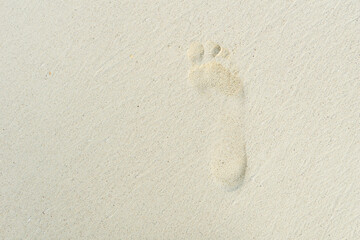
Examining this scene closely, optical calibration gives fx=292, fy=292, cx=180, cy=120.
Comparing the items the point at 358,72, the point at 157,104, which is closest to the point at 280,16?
the point at 358,72

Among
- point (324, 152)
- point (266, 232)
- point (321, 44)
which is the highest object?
point (321, 44)

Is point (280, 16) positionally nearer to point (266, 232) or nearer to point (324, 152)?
point (324, 152)

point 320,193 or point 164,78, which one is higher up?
point 164,78
